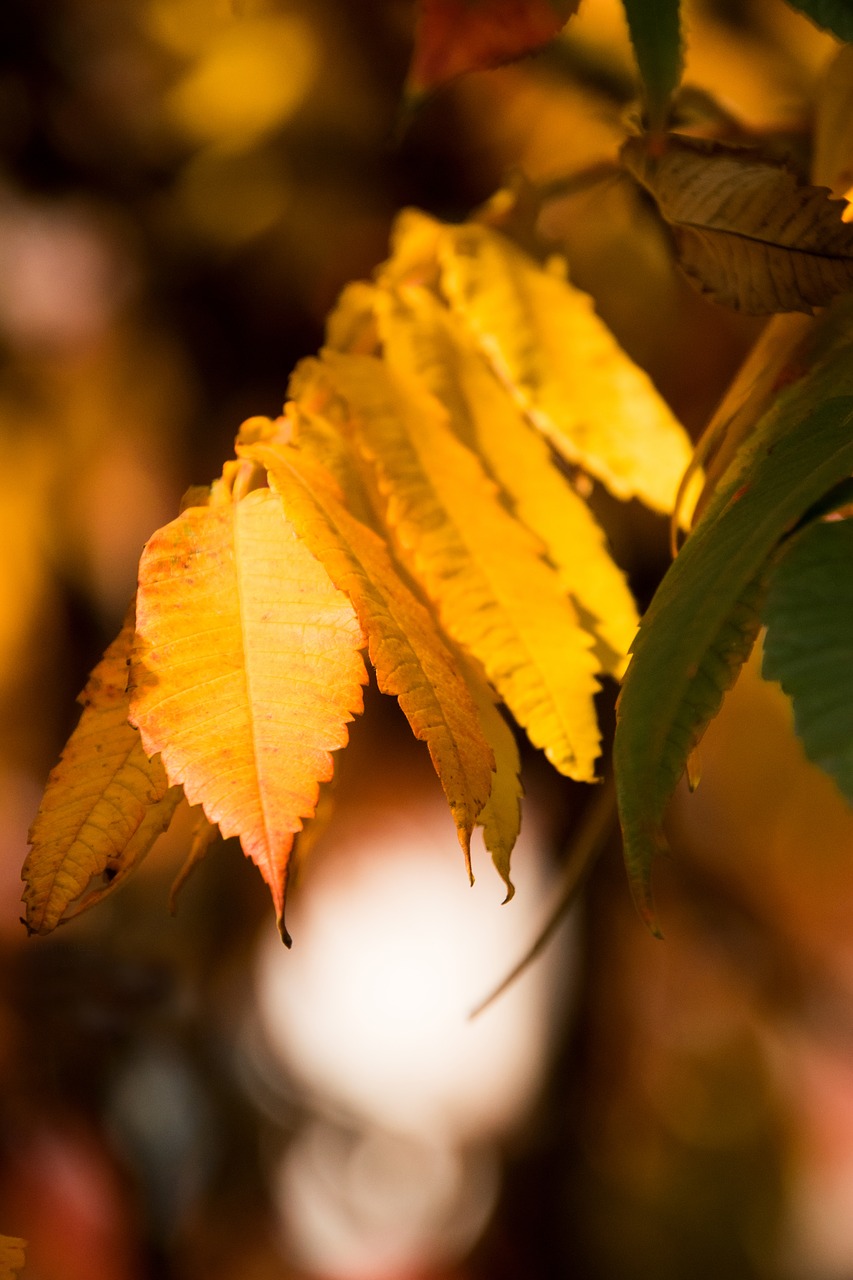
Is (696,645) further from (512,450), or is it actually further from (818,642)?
(512,450)

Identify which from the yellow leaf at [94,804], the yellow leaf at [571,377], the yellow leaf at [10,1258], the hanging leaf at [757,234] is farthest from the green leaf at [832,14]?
the yellow leaf at [10,1258]

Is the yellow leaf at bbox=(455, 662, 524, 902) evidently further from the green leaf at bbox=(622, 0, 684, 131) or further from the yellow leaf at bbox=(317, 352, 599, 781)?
the green leaf at bbox=(622, 0, 684, 131)

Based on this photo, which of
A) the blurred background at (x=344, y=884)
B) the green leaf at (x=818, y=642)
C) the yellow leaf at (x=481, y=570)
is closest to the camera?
the green leaf at (x=818, y=642)

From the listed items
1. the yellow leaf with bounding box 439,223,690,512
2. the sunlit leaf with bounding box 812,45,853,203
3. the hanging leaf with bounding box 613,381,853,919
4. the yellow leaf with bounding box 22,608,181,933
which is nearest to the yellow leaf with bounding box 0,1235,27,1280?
the yellow leaf with bounding box 22,608,181,933

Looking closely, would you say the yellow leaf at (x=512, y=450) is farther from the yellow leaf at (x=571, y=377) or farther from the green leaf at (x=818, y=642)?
the green leaf at (x=818, y=642)

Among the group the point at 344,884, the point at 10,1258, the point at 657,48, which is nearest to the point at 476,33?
the point at 657,48

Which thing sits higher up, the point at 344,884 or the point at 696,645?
the point at 696,645

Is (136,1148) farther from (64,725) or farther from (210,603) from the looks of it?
(210,603)
